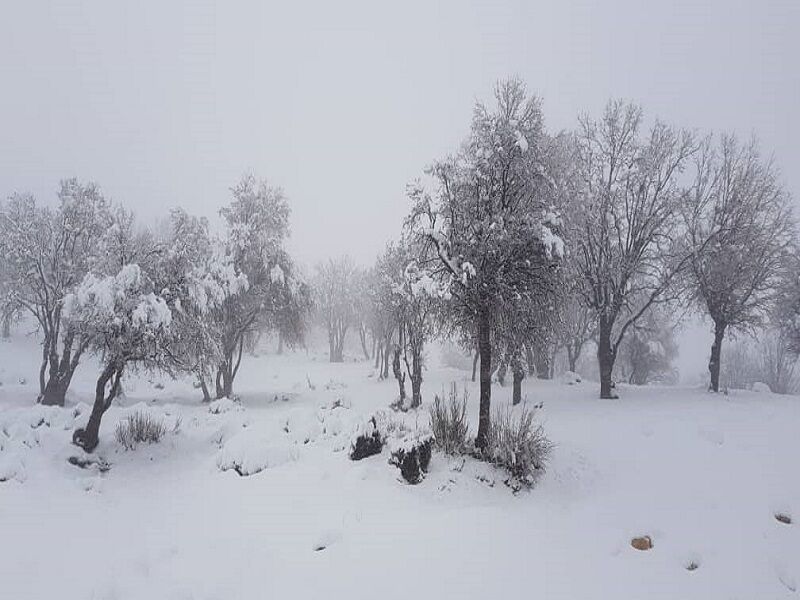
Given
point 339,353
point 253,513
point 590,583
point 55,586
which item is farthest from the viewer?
point 339,353

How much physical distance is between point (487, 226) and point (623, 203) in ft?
36.7

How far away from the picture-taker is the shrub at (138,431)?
12.1 m

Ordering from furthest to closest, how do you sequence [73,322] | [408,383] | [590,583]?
[408,383]
[73,322]
[590,583]

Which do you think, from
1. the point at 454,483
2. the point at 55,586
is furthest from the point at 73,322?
the point at 454,483

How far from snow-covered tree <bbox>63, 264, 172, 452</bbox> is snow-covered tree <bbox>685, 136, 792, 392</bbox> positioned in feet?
69.4

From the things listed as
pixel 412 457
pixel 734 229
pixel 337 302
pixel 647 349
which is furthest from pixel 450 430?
pixel 337 302

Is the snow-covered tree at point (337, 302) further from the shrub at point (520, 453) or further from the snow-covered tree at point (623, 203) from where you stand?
the shrub at point (520, 453)

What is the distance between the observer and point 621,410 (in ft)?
49.0

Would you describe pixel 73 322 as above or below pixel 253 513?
above

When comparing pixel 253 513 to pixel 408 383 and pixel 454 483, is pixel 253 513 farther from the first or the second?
pixel 408 383

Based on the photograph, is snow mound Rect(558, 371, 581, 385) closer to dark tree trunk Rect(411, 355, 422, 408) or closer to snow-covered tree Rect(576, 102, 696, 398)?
snow-covered tree Rect(576, 102, 696, 398)

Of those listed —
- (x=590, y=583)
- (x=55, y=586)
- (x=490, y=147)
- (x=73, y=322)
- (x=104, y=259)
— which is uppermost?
(x=490, y=147)

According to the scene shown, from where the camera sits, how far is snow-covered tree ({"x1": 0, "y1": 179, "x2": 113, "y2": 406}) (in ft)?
62.6

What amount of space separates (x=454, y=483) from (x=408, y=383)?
20155 mm
